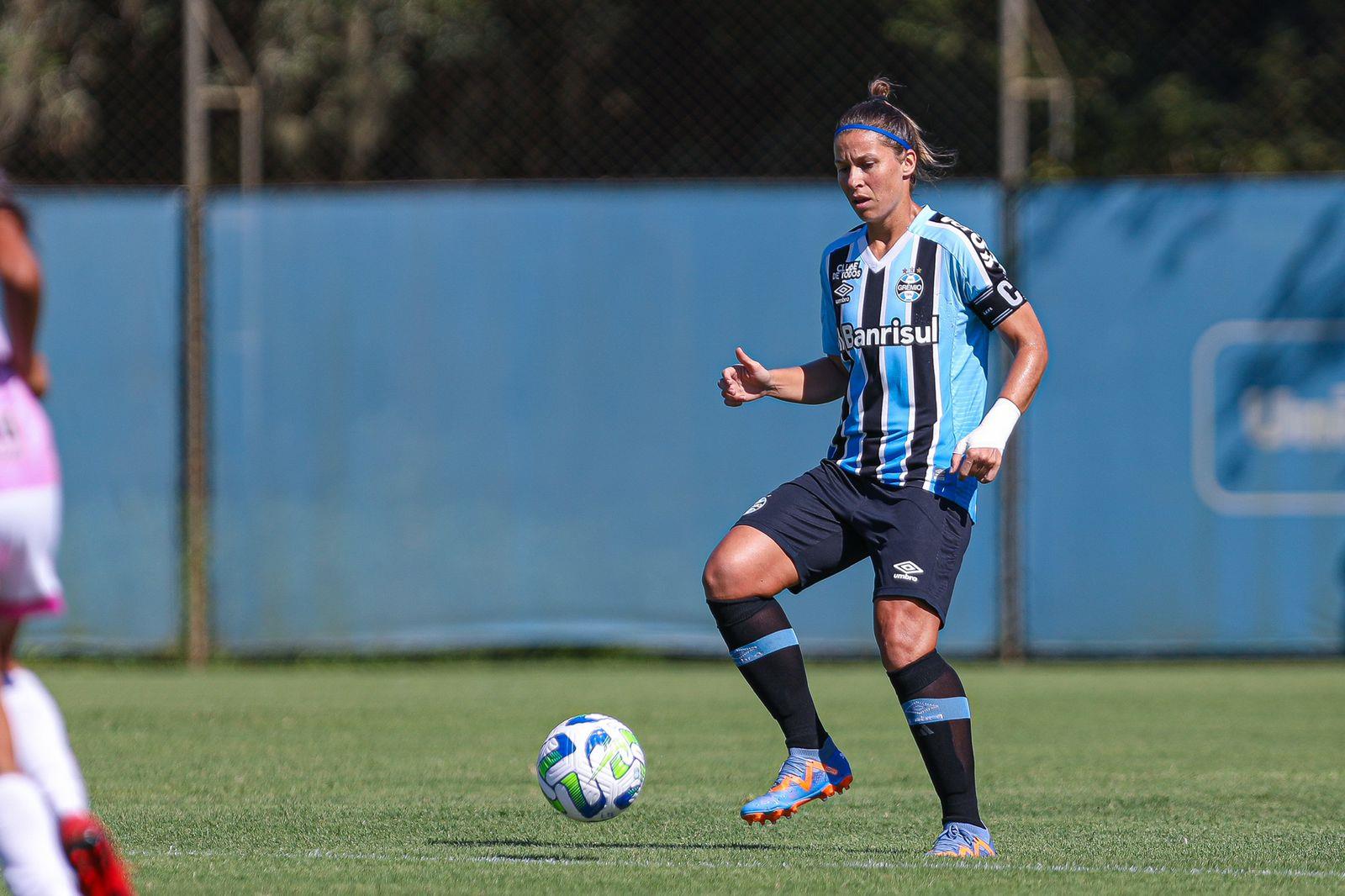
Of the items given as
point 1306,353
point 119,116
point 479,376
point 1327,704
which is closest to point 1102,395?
point 1306,353

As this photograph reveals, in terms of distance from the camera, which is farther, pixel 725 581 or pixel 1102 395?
pixel 1102 395

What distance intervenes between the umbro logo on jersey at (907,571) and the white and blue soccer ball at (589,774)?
3.10 feet

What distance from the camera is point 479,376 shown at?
12.0 metres

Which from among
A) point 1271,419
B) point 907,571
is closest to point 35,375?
point 907,571

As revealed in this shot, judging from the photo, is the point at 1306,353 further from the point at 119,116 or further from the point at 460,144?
the point at 119,116

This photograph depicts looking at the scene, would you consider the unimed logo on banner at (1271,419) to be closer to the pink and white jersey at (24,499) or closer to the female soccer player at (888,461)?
the female soccer player at (888,461)

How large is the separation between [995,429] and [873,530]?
0.49 meters

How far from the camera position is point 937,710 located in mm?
5230

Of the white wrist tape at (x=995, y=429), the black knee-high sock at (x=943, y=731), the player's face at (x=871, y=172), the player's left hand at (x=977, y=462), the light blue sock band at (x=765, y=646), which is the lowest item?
the black knee-high sock at (x=943, y=731)

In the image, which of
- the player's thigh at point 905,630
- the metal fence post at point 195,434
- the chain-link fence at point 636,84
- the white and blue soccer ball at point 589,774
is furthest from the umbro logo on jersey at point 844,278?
the chain-link fence at point 636,84

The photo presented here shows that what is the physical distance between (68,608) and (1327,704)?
7.53 m

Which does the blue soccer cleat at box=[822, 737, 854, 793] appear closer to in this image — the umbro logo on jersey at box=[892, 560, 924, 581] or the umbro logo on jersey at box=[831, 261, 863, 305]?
the umbro logo on jersey at box=[892, 560, 924, 581]

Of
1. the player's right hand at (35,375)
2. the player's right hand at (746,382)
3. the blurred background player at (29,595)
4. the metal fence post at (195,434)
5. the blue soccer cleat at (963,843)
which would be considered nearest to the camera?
the blurred background player at (29,595)

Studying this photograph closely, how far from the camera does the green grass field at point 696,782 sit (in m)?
4.89
